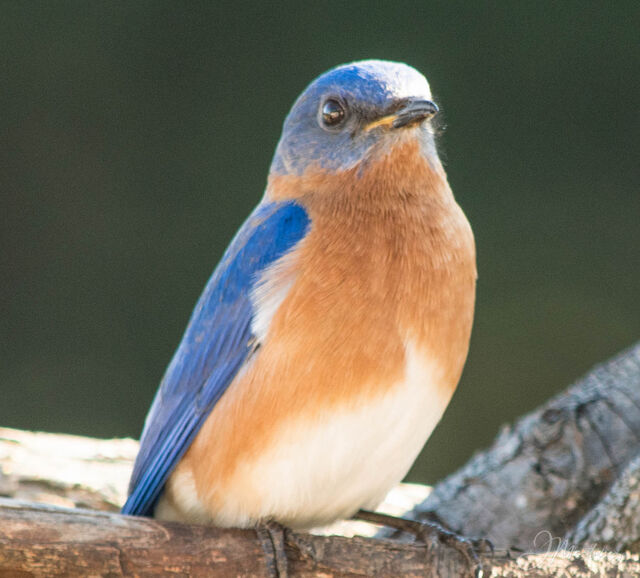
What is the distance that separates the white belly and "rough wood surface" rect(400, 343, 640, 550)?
1.67 feet

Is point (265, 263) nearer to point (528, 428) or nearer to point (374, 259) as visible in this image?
point (374, 259)

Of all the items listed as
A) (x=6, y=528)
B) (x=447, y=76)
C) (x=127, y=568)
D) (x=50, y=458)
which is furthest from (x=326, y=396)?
(x=447, y=76)

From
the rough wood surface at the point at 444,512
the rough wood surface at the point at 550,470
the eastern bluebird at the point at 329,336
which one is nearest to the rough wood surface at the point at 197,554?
the rough wood surface at the point at 444,512

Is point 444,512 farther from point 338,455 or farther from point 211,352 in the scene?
point 211,352

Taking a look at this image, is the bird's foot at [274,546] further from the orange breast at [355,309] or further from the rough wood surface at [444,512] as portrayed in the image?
the orange breast at [355,309]

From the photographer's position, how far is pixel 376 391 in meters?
2.79

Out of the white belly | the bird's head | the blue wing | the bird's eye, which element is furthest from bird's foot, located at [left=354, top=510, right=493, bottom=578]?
the bird's eye

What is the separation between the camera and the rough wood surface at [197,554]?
102 inches

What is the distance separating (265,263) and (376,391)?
51cm

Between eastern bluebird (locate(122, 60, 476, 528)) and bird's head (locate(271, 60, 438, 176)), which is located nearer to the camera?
eastern bluebird (locate(122, 60, 476, 528))

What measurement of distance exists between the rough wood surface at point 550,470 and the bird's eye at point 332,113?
3.87 ft

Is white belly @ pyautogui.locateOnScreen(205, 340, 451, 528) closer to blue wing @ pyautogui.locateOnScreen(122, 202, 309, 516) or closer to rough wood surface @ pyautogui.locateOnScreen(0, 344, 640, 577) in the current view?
rough wood surface @ pyautogui.locateOnScreen(0, 344, 640, 577)

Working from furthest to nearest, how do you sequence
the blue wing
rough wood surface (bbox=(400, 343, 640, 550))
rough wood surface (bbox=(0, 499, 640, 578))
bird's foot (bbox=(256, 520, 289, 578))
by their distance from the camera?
rough wood surface (bbox=(400, 343, 640, 550)) < the blue wing < bird's foot (bbox=(256, 520, 289, 578)) < rough wood surface (bbox=(0, 499, 640, 578))

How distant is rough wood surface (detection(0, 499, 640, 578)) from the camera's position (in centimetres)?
259
